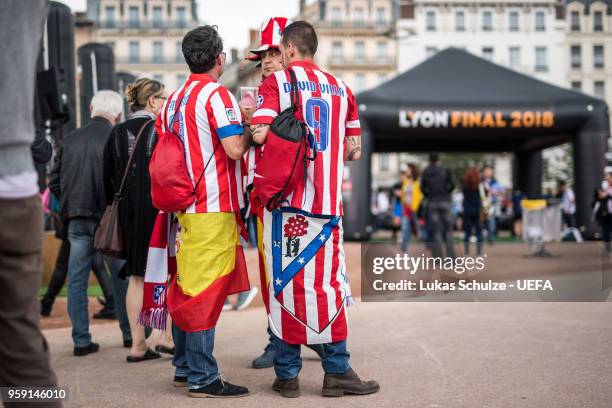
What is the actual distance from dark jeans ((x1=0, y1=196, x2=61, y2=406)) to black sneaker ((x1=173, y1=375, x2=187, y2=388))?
2326mm

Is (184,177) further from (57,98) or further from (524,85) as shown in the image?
(524,85)

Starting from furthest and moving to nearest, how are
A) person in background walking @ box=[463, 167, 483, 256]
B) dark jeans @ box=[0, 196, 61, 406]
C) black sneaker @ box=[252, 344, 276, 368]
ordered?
person in background walking @ box=[463, 167, 483, 256] < black sneaker @ box=[252, 344, 276, 368] < dark jeans @ box=[0, 196, 61, 406]

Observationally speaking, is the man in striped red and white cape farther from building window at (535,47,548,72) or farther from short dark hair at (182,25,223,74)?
building window at (535,47,548,72)

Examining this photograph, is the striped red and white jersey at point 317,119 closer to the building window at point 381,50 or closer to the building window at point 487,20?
the building window at point 487,20

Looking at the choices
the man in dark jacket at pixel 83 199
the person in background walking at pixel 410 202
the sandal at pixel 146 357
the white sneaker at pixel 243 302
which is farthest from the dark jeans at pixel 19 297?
the person in background walking at pixel 410 202

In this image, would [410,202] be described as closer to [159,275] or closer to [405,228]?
[405,228]

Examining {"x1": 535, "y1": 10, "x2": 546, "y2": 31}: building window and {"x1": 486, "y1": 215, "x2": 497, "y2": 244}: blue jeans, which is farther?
{"x1": 535, "y1": 10, "x2": 546, "y2": 31}: building window

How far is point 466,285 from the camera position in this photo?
932cm

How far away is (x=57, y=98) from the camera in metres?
7.35

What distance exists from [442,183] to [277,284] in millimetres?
8165

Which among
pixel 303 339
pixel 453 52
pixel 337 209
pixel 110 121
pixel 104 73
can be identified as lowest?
pixel 303 339

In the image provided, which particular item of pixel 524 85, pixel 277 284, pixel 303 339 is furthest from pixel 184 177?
pixel 524 85

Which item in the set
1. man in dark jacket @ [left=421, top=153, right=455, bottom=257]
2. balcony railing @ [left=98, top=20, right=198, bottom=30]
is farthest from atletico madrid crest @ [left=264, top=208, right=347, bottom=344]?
balcony railing @ [left=98, top=20, right=198, bottom=30]

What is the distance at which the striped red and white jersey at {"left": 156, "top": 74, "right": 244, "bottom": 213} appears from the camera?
4.32 m
